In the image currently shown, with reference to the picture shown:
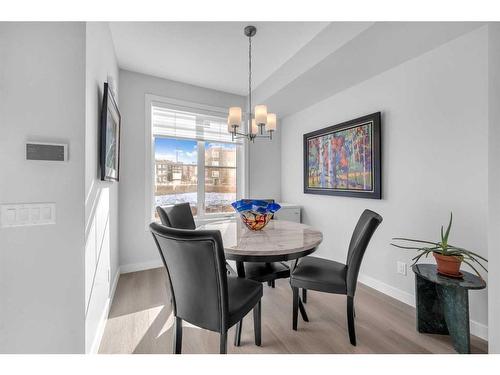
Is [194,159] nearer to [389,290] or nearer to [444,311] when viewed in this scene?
[389,290]

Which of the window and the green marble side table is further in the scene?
the window

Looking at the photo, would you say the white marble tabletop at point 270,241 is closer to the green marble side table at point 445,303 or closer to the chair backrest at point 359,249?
the chair backrest at point 359,249

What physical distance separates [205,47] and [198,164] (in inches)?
61.6

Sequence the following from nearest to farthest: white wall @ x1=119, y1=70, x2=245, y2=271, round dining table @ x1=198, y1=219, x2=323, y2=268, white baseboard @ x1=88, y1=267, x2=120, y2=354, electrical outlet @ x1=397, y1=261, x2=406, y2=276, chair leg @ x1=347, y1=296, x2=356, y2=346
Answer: round dining table @ x1=198, y1=219, x2=323, y2=268 < white baseboard @ x1=88, y1=267, x2=120, y2=354 < chair leg @ x1=347, y1=296, x2=356, y2=346 < electrical outlet @ x1=397, y1=261, x2=406, y2=276 < white wall @ x1=119, y1=70, x2=245, y2=271

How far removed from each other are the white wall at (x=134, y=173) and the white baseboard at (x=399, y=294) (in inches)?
105

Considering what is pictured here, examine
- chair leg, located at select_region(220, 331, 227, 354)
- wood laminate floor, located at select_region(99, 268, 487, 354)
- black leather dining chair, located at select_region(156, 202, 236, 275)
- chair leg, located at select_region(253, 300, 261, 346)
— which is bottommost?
wood laminate floor, located at select_region(99, 268, 487, 354)

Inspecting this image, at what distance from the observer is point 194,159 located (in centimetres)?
329

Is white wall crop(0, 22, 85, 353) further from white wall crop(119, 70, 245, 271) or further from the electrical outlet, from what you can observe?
the electrical outlet

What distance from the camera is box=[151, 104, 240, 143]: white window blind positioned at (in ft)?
9.86

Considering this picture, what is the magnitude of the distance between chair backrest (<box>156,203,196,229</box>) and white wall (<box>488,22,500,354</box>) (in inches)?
84.0

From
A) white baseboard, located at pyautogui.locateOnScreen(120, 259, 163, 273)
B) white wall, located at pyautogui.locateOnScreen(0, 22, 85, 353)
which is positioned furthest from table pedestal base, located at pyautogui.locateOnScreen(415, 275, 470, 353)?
white baseboard, located at pyautogui.locateOnScreen(120, 259, 163, 273)

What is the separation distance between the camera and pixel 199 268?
1074mm

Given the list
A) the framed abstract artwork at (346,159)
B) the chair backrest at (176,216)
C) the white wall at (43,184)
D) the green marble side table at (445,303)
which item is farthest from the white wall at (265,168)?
the white wall at (43,184)
